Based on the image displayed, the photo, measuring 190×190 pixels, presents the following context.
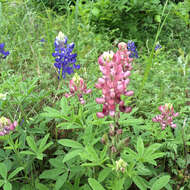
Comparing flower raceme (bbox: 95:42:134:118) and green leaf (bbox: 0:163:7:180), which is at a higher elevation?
flower raceme (bbox: 95:42:134:118)

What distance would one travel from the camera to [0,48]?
8.84 feet

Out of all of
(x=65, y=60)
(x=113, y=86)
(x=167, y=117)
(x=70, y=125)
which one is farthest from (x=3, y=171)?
(x=65, y=60)

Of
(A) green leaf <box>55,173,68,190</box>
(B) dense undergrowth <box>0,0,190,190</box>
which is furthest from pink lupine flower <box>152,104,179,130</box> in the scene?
(A) green leaf <box>55,173,68,190</box>

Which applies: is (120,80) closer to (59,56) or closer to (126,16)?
(59,56)

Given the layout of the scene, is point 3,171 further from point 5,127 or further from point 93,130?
point 93,130

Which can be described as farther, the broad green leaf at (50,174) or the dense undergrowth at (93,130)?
the broad green leaf at (50,174)

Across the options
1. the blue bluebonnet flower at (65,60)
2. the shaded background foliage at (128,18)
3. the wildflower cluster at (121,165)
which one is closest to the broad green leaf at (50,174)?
the wildflower cluster at (121,165)

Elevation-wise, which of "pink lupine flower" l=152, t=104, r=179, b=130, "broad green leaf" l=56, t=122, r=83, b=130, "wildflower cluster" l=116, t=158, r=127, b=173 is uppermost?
"broad green leaf" l=56, t=122, r=83, b=130

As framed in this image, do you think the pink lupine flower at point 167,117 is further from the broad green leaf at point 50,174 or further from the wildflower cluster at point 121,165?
the broad green leaf at point 50,174

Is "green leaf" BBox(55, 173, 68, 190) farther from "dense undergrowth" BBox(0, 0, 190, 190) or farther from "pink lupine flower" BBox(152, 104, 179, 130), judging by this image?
"pink lupine flower" BBox(152, 104, 179, 130)

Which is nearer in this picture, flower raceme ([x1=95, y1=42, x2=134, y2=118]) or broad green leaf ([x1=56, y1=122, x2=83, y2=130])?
flower raceme ([x1=95, y1=42, x2=134, y2=118])

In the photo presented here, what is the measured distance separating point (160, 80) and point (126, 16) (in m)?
2.48

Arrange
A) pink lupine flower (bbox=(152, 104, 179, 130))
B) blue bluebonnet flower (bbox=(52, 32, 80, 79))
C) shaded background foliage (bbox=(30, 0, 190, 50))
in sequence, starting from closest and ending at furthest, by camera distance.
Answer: pink lupine flower (bbox=(152, 104, 179, 130)), blue bluebonnet flower (bbox=(52, 32, 80, 79)), shaded background foliage (bbox=(30, 0, 190, 50))

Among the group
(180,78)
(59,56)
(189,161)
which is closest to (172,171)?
(189,161)
